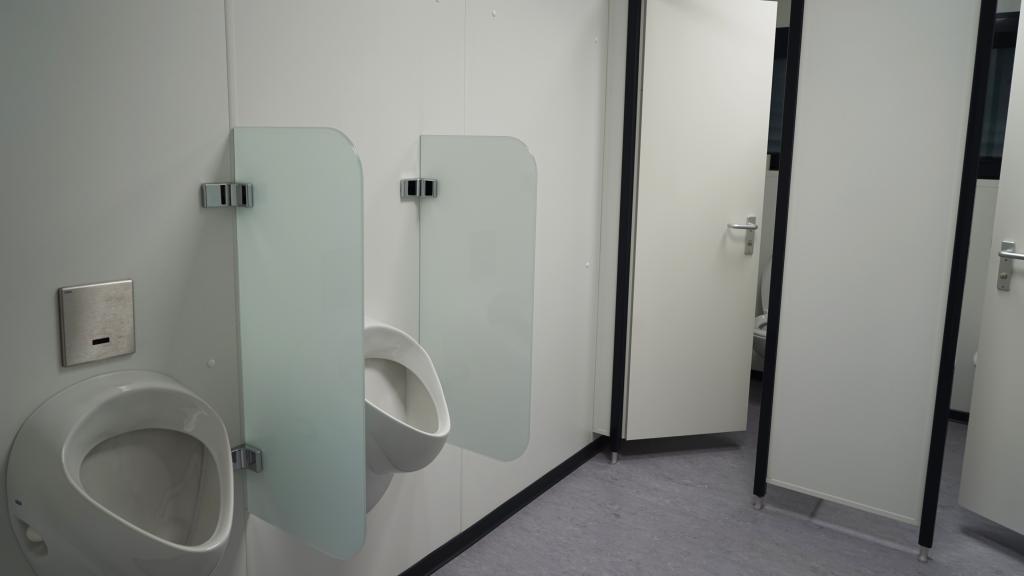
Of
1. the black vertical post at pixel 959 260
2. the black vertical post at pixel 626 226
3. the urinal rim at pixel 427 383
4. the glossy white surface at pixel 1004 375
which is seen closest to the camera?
the urinal rim at pixel 427 383

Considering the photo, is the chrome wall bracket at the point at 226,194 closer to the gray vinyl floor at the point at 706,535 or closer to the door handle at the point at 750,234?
the gray vinyl floor at the point at 706,535

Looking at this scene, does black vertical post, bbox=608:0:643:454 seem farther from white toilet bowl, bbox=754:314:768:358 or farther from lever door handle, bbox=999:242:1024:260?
lever door handle, bbox=999:242:1024:260

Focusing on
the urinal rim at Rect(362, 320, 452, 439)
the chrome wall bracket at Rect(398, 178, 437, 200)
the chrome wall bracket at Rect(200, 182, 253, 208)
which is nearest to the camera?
the chrome wall bracket at Rect(200, 182, 253, 208)

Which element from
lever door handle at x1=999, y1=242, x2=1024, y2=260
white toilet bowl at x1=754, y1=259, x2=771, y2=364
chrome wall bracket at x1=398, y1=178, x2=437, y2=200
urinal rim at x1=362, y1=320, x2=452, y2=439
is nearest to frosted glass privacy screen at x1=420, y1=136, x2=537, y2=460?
chrome wall bracket at x1=398, y1=178, x2=437, y2=200

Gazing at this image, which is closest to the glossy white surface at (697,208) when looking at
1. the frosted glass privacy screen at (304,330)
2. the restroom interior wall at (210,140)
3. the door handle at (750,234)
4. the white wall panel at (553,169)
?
the door handle at (750,234)

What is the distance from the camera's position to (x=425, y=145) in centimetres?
188

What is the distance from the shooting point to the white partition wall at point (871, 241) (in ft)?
6.97

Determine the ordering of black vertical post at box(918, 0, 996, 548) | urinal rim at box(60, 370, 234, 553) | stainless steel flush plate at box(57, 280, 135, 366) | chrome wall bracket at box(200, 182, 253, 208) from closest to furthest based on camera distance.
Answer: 1. urinal rim at box(60, 370, 234, 553)
2. stainless steel flush plate at box(57, 280, 135, 366)
3. chrome wall bracket at box(200, 182, 253, 208)
4. black vertical post at box(918, 0, 996, 548)

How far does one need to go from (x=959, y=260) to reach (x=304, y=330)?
75.1 inches

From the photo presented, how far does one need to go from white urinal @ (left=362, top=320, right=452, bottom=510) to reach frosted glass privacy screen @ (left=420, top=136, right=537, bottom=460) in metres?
0.13

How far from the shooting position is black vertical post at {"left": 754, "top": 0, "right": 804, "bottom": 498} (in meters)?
2.31

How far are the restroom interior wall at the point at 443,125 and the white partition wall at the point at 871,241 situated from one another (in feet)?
2.47

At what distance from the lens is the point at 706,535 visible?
2.40 m

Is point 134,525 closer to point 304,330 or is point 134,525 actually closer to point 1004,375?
point 304,330
